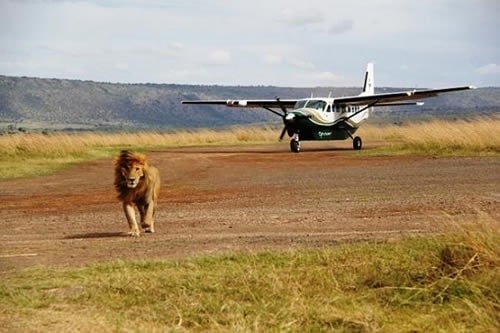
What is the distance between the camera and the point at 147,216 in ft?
41.9

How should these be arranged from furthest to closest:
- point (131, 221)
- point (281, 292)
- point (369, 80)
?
point (369, 80), point (131, 221), point (281, 292)

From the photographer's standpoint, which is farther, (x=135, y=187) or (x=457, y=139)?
(x=457, y=139)

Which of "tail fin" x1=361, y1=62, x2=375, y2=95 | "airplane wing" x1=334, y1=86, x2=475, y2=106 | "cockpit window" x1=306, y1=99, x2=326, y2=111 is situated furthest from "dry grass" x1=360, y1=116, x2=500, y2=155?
"tail fin" x1=361, y1=62, x2=375, y2=95

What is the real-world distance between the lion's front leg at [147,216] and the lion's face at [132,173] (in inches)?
16.3

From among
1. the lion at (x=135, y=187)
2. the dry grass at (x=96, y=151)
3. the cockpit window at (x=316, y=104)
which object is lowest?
the dry grass at (x=96, y=151)

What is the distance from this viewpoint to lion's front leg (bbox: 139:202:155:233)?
12789mm

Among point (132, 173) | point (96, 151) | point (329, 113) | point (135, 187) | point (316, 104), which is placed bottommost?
point (96, 151)

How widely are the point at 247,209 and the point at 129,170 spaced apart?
360 cm

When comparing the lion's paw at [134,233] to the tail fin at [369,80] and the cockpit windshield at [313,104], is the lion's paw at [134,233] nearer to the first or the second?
the cockpit windshield at [313,104]

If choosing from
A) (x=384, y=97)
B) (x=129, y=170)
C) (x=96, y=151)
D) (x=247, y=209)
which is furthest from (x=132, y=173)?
(x=384, y=97)

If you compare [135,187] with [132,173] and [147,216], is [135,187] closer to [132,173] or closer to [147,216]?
[132,173]

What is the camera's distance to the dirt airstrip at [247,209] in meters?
11.3

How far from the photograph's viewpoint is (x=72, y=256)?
10805mm

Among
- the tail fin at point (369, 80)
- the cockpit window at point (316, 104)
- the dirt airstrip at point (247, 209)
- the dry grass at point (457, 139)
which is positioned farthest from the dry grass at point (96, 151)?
the tail fin at point (369, 80)
